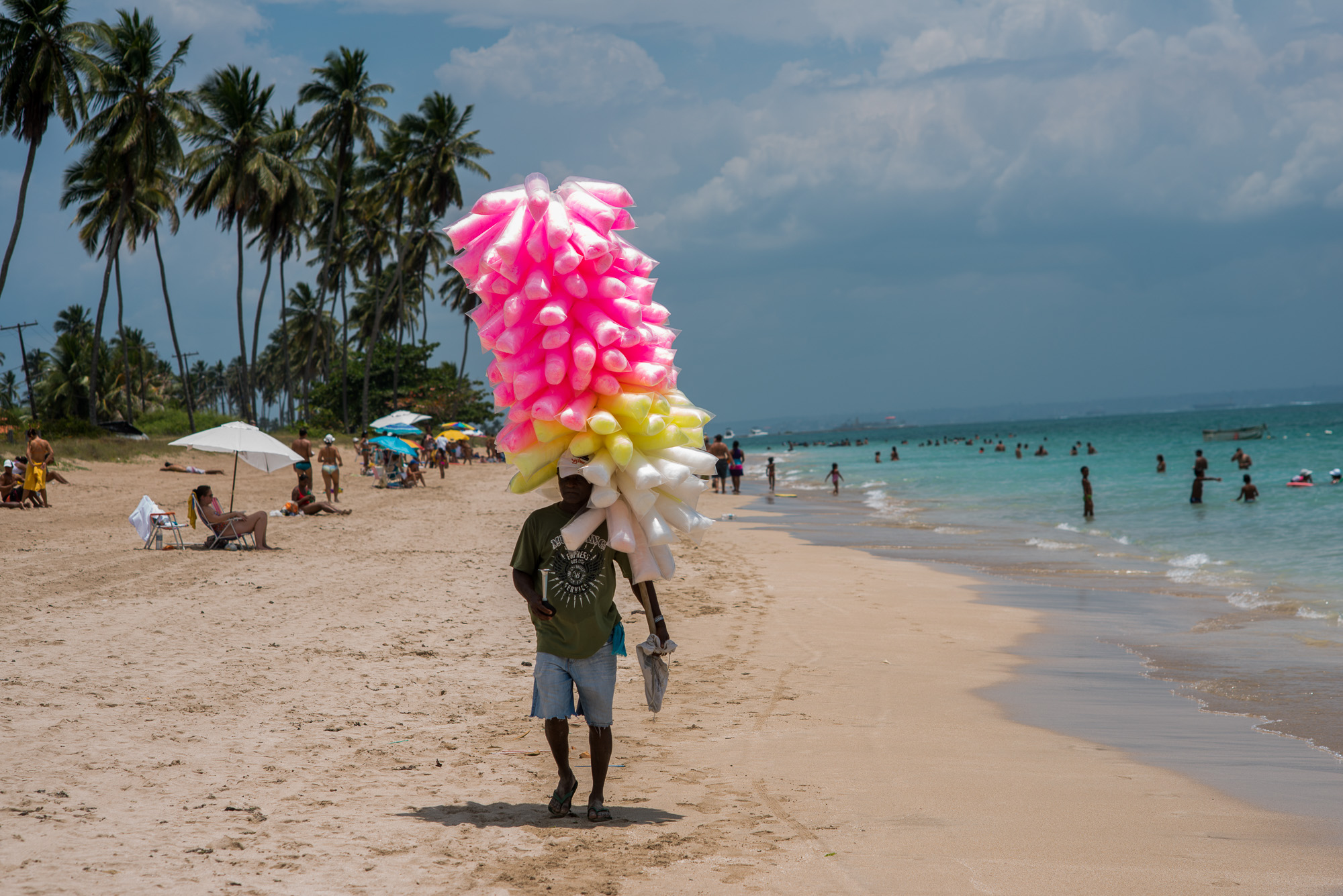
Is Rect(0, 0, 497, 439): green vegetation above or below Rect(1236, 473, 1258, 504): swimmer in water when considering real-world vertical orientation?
above

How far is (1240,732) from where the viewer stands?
5.86 metres

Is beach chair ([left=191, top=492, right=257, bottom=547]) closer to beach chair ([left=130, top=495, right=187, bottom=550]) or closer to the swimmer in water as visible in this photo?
beach chair ([left=130, top=495, right=187, bottom=550])

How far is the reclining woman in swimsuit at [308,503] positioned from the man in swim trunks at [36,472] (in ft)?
13.9

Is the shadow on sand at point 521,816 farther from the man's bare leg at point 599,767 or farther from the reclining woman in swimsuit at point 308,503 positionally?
the reclining woman in swimsuit at point 308,503

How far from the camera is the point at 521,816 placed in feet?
13.9

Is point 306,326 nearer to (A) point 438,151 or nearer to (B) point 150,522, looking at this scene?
(A) point 438,151

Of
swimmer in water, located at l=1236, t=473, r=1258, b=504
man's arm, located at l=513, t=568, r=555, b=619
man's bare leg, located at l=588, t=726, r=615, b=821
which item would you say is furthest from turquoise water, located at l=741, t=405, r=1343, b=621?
man's arm, located at l=513, t=568, r=555, b=619

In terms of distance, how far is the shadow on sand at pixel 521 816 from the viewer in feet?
13.6

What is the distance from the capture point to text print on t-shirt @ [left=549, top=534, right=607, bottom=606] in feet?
13.2

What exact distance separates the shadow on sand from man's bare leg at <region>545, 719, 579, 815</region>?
0.09 meters

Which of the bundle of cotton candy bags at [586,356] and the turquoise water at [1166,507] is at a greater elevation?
the bundle of cotton candy bags at [586,356]

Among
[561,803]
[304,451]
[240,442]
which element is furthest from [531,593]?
[304,451]

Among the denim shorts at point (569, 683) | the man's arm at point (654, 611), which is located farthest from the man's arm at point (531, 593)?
the man's arm at point (654, 611)

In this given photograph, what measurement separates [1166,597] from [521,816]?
9.81 m
